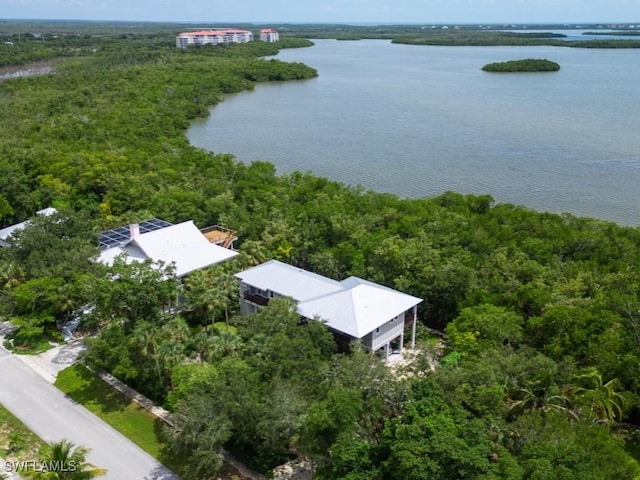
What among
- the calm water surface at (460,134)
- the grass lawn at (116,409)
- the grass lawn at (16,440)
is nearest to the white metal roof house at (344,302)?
the grass lawn at (116,409)

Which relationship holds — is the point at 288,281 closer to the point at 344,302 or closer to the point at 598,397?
the point at 344,302

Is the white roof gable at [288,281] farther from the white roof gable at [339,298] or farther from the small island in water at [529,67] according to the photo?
the small island in water at [529,67]

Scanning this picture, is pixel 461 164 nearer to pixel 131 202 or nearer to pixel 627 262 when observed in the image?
pixel 627 262

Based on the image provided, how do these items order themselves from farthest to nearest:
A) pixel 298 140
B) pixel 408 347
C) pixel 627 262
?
pixel 298 140
pixel 627 262
pixel 408 347

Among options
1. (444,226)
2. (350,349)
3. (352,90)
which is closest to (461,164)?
(444,226)

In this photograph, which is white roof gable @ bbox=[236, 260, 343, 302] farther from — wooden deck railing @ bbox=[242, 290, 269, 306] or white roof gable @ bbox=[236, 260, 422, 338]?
wooden deck railing @ bbox=[242, 290, 269, 306]
